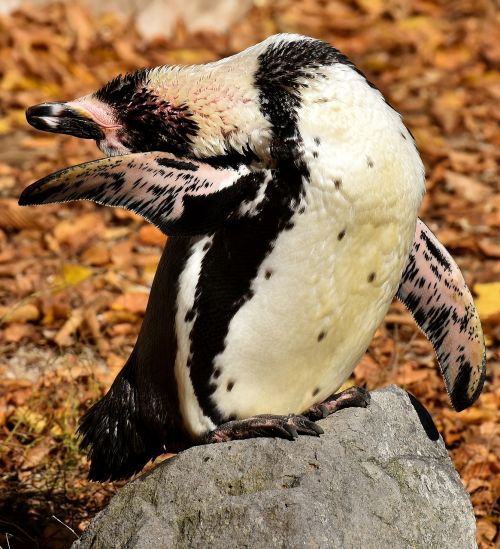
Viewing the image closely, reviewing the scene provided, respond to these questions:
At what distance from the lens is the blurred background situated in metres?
3.27

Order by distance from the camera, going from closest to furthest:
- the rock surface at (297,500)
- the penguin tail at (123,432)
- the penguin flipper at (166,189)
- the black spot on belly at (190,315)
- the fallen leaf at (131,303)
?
the rock surface at (297,500)
the penguin flipper at (166,189)
the black spot on belly at (190,315)
the penguin tail at (123,432)
the fallen leaf at (131,303)

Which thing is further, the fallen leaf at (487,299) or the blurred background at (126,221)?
the fallen leaf at (487,299)

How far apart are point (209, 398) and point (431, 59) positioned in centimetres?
481

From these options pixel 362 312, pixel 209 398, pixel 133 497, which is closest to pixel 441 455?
pixel 362 312

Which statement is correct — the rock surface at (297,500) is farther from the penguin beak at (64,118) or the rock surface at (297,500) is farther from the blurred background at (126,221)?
the penguin beak at (64,118)

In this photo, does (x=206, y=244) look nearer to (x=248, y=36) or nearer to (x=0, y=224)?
(x=0, y=224)

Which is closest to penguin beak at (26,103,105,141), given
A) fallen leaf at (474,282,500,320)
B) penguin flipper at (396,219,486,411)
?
penguin flipper at (396,219,486,411)

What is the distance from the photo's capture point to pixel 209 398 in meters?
2.34

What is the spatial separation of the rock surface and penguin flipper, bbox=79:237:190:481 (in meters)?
0.24

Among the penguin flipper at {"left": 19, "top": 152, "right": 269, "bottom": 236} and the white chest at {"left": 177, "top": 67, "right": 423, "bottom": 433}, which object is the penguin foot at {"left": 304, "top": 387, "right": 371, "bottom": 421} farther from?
the penguin flipper at {"left": 19, "top": 152, "right": 269, "bottom": 236}

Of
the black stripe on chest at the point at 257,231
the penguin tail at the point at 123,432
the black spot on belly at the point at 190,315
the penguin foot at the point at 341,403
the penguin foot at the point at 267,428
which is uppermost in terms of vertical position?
the black stripe on chest at the point at 257,231

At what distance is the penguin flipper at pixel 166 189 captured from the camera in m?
2.20

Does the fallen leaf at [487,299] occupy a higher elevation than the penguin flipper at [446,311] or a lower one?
lower

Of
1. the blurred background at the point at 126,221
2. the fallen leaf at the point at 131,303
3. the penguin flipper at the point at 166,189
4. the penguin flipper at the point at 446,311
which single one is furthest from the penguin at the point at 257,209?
the fallen leaf at the point at 131,303
